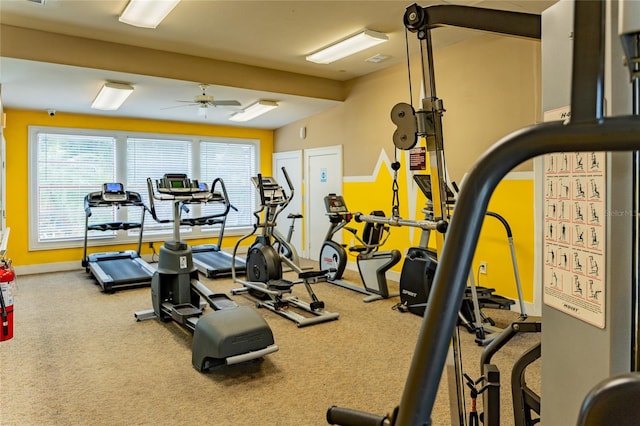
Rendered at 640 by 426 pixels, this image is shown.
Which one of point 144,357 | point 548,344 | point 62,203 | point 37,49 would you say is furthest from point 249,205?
point 548,344

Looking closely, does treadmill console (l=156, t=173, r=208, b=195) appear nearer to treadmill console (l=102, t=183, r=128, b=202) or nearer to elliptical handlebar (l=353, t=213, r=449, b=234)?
elliptical handlebar (l=353, t=213, r=449, b=234)

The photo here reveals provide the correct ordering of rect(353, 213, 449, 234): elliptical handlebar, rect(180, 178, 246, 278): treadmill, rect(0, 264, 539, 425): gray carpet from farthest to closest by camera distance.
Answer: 1. rect(180, 178, 246, 278): treadmill
2. rect(0, 264, 539, 425): gray carpet
3. rect(353, 213, 449, 234): elliptical handlebar

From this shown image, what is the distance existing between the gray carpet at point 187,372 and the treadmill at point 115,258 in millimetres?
940

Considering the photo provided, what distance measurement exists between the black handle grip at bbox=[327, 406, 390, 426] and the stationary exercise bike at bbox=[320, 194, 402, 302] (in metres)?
4.17

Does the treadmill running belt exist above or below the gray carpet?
above

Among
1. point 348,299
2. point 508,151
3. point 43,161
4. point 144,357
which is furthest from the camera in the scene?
point 43,161

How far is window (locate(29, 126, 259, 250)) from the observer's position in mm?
6707

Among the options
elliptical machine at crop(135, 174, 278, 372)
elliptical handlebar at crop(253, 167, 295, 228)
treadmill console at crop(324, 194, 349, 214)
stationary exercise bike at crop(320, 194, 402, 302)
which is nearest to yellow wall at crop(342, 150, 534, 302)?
stationary exercise bike at crop(320, 194, 402, 302)

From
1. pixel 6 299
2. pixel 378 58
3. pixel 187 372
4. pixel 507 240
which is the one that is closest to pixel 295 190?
pixel 378 58

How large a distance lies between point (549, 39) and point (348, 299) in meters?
4.21

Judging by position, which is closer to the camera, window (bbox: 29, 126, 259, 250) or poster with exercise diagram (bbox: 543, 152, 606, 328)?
poster with exercise diagram (bbox: 543, 152, 606, 328)

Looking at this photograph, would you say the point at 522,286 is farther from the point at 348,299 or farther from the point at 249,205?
the point at 249,205

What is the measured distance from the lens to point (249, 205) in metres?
8.79

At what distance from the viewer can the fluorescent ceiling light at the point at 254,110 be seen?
6527mm
